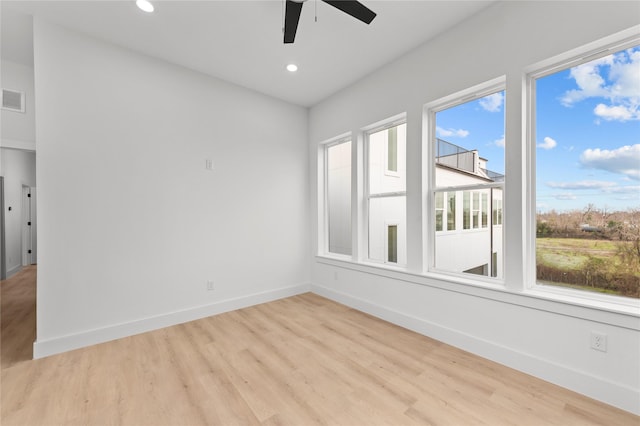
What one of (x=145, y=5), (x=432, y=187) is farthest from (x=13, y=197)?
(x=432, y=187)

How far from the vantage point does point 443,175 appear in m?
2.94

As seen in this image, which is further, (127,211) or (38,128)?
(127,211)

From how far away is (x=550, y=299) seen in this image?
2008 mm

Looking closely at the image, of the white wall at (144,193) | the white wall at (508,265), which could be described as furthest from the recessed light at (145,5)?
the white wall at (508,265)

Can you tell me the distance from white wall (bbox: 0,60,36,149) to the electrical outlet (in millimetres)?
5771

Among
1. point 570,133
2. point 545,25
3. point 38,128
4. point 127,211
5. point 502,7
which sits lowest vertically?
point 127,211

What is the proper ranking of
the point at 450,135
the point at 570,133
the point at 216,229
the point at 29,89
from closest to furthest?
the point at 570,133 → the point at 450,135 → the point at 29,89 → the point at 216,229

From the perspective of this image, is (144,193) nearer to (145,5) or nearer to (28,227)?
(145,5)

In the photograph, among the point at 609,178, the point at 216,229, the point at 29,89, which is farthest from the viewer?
the point at 216,229

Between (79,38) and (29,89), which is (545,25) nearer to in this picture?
(79,38)

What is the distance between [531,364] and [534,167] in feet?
5.40

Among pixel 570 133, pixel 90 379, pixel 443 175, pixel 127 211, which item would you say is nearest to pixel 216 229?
pixel 127 211

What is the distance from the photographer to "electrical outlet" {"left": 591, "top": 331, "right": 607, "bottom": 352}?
1.79 metres

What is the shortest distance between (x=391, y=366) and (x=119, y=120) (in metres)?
3.79
